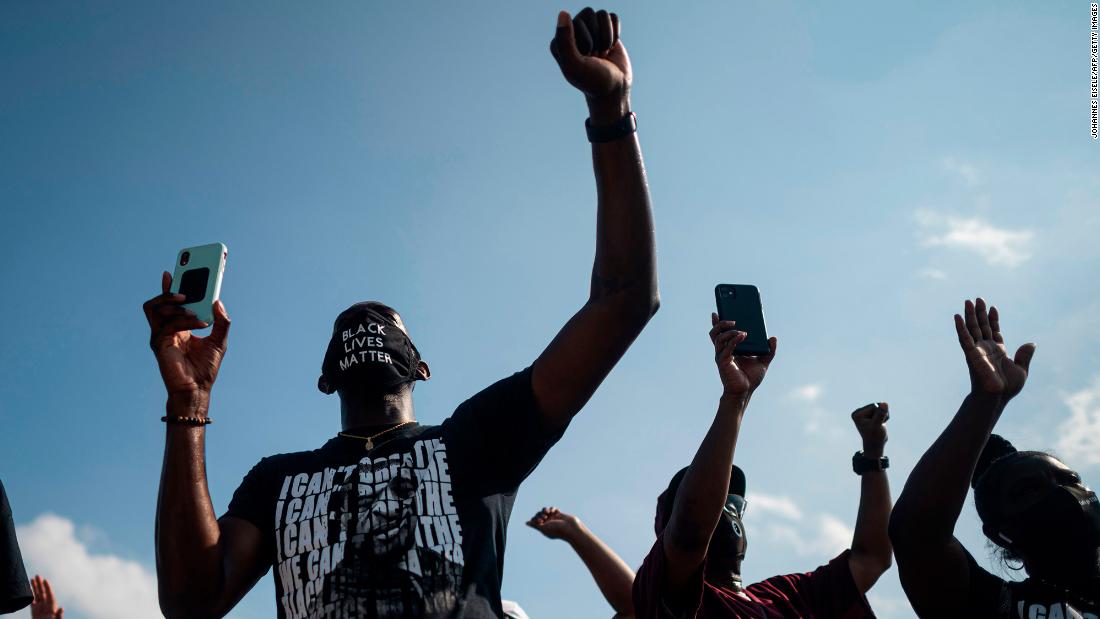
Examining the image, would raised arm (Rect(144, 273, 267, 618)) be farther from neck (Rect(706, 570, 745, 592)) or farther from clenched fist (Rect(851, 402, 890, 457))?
clenched fist (Rect(851, 402, 890, 457))

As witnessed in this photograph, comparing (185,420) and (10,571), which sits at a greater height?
(185,420)

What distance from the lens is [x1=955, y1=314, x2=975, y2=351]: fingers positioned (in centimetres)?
389

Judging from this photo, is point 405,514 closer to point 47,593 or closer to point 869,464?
point 869,464

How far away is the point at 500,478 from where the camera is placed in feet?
10.9

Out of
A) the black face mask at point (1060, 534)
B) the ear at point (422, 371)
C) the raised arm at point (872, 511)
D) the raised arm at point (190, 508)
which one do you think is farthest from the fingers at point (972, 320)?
the raised arm at point (190, 508)

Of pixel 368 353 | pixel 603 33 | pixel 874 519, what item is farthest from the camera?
pixel 874 519

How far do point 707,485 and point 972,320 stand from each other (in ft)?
4.69

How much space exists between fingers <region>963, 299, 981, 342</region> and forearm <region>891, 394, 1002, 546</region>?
42cm

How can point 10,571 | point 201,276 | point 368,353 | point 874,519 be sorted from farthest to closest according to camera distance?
1. point 874,519
2. point 368,353
3. point 10,571
4. point 201,276

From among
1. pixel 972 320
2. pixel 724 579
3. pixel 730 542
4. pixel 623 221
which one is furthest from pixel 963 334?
pixel 623 221

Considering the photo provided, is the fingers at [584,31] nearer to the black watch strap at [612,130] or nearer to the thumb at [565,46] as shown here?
the thumb at [565,46]

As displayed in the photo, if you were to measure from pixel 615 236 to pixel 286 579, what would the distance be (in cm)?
162

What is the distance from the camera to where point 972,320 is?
13.3 feet

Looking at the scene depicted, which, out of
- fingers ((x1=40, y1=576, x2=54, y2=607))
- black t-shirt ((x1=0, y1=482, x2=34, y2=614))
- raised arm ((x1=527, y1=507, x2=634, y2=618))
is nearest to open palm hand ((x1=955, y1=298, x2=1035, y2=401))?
raised arm ((x1=527, y1=507, x2=634, y2=618))
